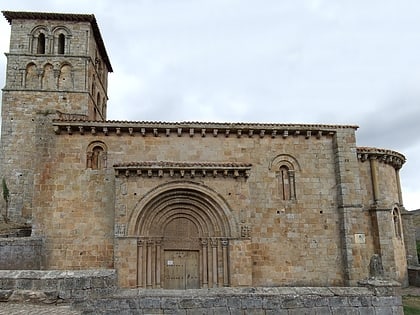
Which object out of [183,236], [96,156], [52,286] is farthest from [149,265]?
[52,286]

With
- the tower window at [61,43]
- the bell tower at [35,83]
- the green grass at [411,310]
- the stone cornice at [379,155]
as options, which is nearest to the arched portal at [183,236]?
the green grass at [411,310]

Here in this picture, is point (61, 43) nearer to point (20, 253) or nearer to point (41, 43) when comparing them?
point (41, 43)

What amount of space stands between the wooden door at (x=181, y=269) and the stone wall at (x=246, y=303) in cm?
737

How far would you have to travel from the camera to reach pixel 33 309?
5.94m

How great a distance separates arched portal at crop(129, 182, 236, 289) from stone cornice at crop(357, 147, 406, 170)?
682 centimetres

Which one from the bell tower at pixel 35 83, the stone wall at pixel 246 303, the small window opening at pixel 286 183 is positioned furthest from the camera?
the bell tower at pixel 35 83

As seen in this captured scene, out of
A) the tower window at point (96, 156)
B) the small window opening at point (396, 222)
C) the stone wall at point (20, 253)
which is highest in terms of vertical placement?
the tower window at point (96, 156)

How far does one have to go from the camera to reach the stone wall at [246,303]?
6117 millimetres

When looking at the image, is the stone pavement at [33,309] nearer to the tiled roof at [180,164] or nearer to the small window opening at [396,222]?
the tiled roof at [180,164]

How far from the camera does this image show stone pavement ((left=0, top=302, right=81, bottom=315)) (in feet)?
18.7

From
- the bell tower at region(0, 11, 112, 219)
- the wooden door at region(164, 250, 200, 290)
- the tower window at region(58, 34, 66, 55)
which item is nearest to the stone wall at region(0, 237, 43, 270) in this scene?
the wooden door at region(164, 250, 200, 290)

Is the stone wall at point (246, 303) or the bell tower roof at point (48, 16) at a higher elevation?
the bell tower roof at point (48, 16)

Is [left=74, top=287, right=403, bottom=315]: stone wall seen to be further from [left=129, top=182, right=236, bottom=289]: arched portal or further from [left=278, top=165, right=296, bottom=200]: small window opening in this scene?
[left=278, top=165, right=296, bottom=200]: small window opening

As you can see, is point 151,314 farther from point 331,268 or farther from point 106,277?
point 331,268
